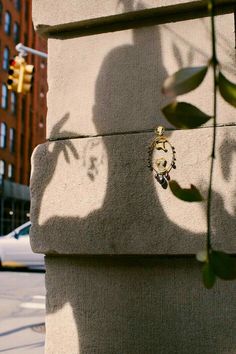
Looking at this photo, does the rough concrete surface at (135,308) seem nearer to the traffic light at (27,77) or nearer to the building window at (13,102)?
the traffic light at (27,77)

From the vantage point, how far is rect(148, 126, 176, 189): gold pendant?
276cm

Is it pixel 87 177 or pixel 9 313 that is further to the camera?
pixel 9 313

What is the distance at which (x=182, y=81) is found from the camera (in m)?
0.74

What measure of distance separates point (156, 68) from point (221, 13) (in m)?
0.56

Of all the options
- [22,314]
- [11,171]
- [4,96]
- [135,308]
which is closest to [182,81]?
[135,308]

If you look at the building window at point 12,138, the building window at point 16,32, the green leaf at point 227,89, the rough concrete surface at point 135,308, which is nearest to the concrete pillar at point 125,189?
the rough concrete surface at point 135,308

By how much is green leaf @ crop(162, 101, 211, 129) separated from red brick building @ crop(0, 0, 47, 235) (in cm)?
3320

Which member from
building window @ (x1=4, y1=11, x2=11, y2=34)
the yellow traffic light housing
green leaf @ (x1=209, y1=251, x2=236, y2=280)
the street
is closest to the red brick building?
building window @ (x1=4, y1=11, x2=11, y2=34)

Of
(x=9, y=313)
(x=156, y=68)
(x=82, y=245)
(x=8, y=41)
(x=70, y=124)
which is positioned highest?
(x=8, y=41)

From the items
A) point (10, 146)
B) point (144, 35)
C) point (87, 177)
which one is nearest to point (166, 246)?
point (87, 177)

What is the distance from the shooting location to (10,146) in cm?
3641

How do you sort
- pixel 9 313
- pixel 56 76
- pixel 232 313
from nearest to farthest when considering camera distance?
1. pixel 232 313
2. pixel 56 76
3. pixel 9 313

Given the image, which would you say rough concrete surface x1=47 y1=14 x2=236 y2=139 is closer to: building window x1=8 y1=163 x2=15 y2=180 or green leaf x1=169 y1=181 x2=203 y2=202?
green leaf x1=169 y1=181 x2=203 y2=202

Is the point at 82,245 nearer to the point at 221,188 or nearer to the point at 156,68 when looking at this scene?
the point at 221,188
